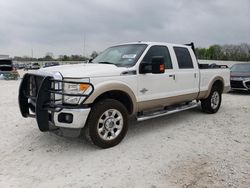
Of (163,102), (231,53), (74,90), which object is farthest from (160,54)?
(231,53)

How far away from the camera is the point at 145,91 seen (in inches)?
194

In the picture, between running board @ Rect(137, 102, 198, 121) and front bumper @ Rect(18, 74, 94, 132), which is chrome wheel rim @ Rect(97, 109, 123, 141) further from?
running board @ Rect(137, 102, 198, 121)

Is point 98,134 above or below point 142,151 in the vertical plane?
above

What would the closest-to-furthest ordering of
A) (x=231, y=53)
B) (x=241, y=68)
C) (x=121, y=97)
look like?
(x=121, y=97) < (x=241, y=68) < (x=231, y=53)

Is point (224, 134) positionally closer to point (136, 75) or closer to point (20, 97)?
point (136, 75)

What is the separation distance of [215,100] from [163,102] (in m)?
2.55

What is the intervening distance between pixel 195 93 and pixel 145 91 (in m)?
1.92

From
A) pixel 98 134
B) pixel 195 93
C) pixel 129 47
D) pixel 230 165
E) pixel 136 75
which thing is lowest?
pixel 230 165

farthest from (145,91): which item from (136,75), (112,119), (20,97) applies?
(20,97)

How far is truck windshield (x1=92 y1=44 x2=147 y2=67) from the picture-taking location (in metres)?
4.88

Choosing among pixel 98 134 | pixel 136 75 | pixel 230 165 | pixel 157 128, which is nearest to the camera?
pixel 230 165

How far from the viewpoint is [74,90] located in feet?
12.9

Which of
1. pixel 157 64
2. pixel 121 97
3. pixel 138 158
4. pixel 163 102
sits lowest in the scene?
pixel 138 158

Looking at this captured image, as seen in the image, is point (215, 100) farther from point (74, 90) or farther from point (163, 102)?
point (74, 90)
